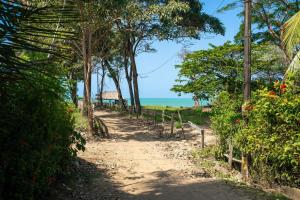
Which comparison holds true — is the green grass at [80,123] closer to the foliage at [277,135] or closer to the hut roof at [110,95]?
the foliage at [277,135]

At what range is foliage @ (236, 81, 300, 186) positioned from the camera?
7.25 m

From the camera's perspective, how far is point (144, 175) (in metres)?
9.41

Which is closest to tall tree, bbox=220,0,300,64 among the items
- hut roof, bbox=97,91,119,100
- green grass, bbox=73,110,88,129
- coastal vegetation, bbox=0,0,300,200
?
coastal vegetation, bbox=0,0,300,200

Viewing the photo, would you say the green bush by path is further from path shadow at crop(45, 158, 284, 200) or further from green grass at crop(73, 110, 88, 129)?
green grass at crop(73, 110, 88, 129)

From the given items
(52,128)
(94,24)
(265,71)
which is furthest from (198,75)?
(52,128)

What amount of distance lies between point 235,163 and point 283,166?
316 centimetres

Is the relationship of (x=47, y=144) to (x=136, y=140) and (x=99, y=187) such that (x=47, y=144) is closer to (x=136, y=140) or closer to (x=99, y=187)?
(x=99, y=187)

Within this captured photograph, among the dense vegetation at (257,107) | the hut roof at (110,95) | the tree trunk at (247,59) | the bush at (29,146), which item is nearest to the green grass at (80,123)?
the dense vegetation at (257,107)

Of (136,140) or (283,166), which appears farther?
(136,140)

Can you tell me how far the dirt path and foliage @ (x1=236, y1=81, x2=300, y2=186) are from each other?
0.91 m

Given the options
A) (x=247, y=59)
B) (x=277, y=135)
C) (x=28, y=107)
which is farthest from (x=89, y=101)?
(x=28, y=107)

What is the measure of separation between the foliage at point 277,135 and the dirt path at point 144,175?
0.91m

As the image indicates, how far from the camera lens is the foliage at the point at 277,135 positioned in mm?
7246

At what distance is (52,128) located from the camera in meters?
5.66
